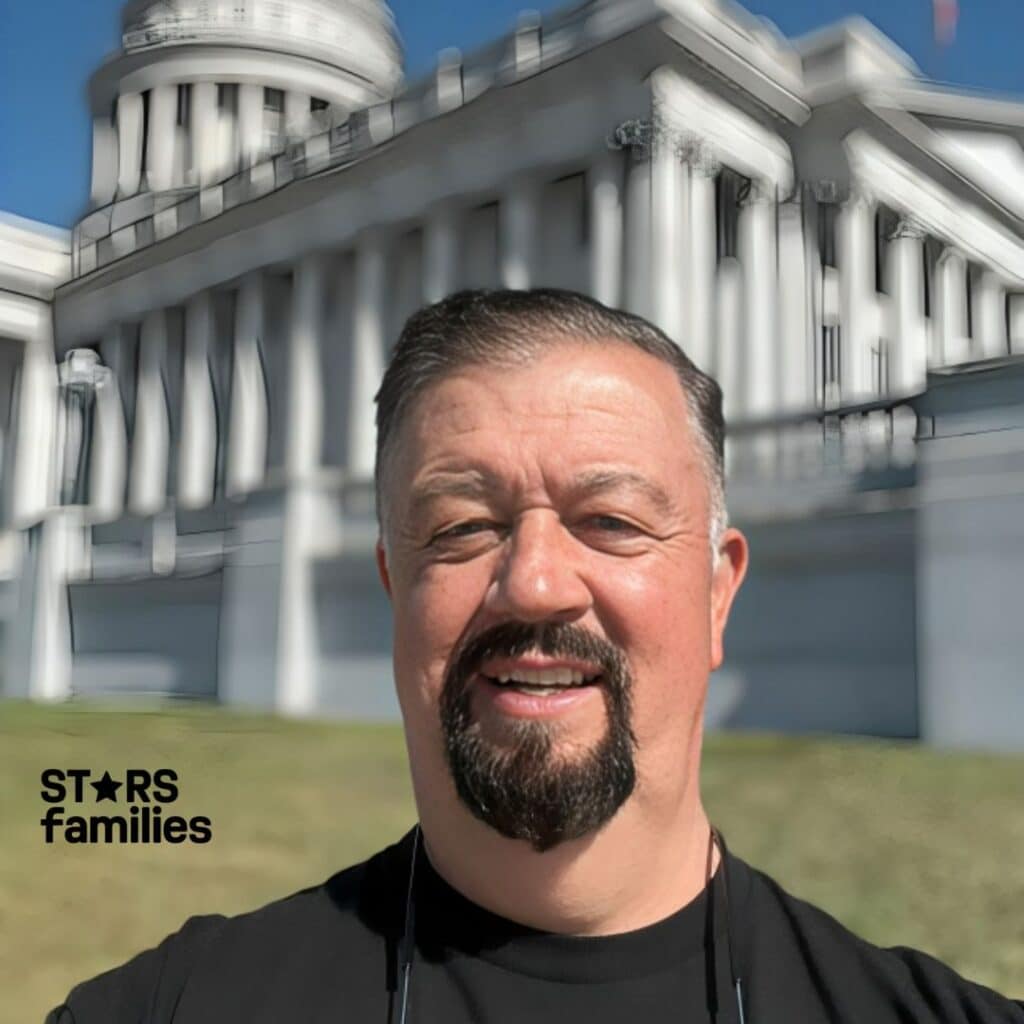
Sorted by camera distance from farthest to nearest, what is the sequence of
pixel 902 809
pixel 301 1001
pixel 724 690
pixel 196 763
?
pixel 724 690, pixel 196 763, pixel 902 809, pixel 301 1001

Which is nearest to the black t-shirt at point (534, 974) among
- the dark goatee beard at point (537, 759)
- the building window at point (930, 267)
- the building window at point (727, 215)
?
the dark goatee beard at point (537, 759)

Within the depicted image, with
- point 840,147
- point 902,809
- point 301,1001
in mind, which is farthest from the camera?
point 840,147

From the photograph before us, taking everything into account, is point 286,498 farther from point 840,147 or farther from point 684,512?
point 684,512

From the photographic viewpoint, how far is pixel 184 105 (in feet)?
36.6

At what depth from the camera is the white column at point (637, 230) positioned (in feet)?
32.2

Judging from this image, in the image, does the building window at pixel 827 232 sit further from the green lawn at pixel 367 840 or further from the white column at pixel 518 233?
the green lawn at pixel 367 840

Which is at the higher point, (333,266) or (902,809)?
(333,266)

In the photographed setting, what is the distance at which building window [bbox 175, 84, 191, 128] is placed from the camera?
11.1 m

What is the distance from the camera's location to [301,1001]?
147cm

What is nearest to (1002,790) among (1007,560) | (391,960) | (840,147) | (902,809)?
(902,809)

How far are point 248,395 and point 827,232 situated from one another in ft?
19.6

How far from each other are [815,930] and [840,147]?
10.1 metres

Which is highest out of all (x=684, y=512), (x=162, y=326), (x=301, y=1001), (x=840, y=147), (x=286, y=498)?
A: (x=840, y=147)

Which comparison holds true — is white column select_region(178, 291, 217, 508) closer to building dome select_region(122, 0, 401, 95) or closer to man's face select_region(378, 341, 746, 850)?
building dome select_region(122, 0, 401, 95)
